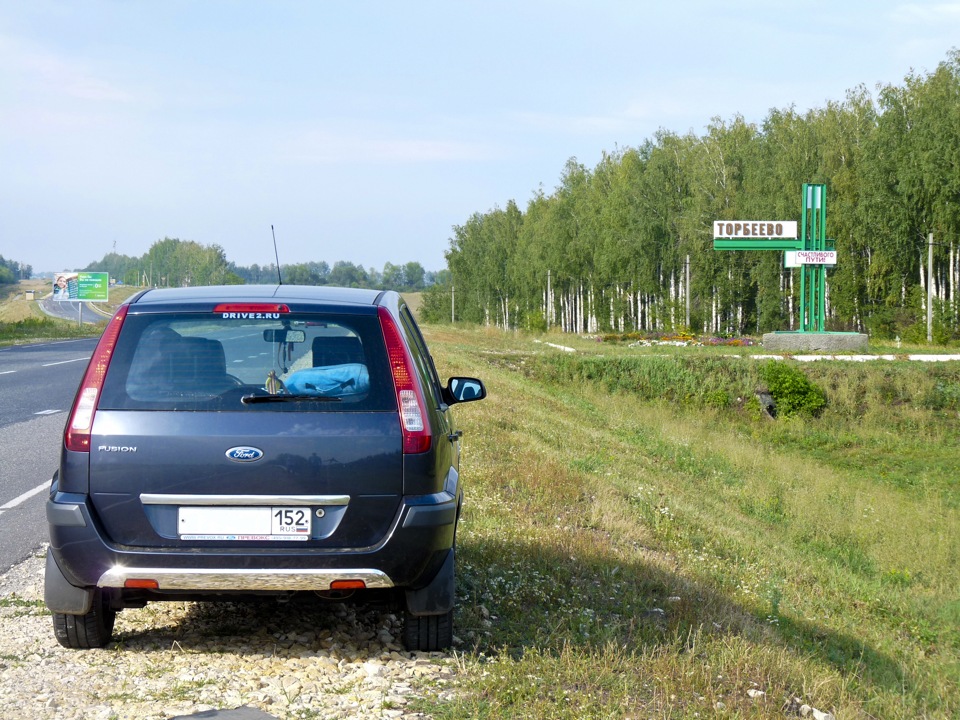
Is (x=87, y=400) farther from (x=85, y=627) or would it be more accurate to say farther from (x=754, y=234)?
(x=754, y=234)

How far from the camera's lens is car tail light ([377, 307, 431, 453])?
443cm

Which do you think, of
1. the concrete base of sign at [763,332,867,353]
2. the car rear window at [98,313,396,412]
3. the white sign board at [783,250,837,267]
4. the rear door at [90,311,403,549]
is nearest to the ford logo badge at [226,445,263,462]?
the rear door at [90,311,403,549]

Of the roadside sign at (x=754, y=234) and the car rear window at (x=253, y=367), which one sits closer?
the car rear window at (x=253, y=367)

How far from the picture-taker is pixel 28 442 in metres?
12.4

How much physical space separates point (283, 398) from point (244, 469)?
34cm

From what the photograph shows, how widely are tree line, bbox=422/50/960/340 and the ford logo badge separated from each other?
4623 cm

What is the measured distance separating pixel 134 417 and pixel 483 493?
5299 mm

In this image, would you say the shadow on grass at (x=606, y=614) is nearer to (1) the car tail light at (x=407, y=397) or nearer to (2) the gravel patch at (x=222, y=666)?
(2) the gravel patch at (x=222, y=666)

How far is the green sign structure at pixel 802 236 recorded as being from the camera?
40500 mm

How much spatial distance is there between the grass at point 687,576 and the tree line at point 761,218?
2859 cm

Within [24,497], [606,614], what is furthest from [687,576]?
[24,497]

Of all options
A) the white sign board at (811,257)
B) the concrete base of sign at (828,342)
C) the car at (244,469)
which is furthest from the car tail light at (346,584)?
the white sign board at (811,257)

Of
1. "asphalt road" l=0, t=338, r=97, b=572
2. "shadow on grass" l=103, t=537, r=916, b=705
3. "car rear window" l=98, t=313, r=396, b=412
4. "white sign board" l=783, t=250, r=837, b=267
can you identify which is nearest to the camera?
"car rear window" l=98, t=313, r=396, b=412

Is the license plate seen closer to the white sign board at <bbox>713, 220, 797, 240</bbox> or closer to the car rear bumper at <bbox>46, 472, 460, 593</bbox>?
the car rear bumper at <bbox>46, 472, 460, 593</bbox>
